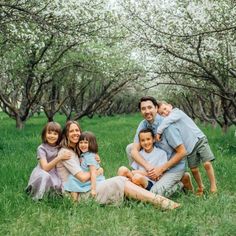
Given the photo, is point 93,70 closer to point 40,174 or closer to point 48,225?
point 40,174

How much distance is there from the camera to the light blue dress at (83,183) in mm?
7039

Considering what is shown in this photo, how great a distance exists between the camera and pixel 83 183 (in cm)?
708

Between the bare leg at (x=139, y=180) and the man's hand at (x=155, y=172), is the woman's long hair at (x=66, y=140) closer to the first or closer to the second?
the bare leg at (x=139, y=180)

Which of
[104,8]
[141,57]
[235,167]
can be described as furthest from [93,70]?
[235,167]

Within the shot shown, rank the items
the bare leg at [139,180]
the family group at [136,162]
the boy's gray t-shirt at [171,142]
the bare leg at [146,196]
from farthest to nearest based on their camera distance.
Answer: the boy's gray t-shirt at [171,142] < the bare leg at [139,180] < the family group at [136,162] < the bare leg at [146,196]

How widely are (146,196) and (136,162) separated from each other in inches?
38.4

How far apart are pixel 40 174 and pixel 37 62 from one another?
29.5 ft

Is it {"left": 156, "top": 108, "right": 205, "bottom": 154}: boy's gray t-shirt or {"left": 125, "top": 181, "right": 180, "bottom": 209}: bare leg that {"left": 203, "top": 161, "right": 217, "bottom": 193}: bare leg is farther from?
{"left": 125, "top": 181, "right": 180, "bottom": 209}: bare leg

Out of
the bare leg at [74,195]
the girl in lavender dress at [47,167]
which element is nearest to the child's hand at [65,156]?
the girl in lavender dress at [47,167]

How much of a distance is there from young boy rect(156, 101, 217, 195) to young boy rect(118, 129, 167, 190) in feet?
0.51

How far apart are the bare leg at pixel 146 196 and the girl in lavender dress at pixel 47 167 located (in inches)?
38.9

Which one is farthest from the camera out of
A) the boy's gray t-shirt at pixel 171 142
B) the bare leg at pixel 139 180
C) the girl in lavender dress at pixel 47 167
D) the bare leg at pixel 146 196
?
the boy's gray t-shirt at pixel 171 142

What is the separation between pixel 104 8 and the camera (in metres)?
14.1

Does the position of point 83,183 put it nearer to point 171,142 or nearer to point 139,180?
point 139,180
